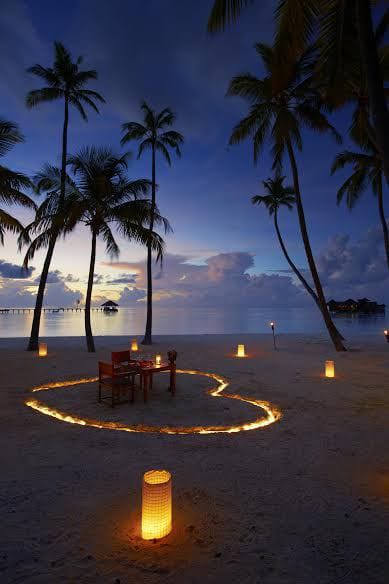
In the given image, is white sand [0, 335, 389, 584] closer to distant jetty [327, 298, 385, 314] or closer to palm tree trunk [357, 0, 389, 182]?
palm tree trunk [357, 0, 389, 182]

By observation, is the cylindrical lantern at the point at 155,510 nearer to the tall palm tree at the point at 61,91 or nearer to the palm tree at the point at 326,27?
the palm tree at the point at 326,27

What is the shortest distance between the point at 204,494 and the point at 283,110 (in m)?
13.7

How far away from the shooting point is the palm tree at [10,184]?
11.9 metres

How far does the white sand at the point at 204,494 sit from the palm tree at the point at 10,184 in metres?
9.13

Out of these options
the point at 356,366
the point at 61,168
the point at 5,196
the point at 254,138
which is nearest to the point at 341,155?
the point at 254,138

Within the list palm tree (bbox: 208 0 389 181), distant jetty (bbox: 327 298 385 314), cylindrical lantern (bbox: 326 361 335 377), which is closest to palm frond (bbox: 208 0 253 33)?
palm tree (bbox: 208 0 389 181)

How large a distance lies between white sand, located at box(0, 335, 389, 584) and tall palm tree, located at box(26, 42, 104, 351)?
28.3ft

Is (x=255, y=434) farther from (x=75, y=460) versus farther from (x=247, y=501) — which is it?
(x=75, y=460)

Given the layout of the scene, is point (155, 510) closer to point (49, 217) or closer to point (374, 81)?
point (374, 81)

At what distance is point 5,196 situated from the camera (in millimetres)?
12891

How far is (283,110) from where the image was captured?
12.8 metres

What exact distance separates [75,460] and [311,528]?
9.65 feet

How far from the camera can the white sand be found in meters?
2.52

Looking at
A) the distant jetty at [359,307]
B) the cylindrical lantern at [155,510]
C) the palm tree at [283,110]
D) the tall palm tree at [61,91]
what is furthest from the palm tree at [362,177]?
the distant jetty at [359,307]
